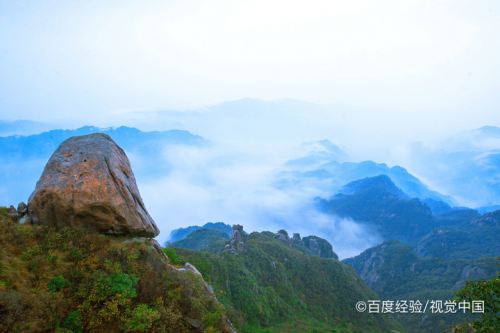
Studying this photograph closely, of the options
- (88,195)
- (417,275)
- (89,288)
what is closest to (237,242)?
(88,195)

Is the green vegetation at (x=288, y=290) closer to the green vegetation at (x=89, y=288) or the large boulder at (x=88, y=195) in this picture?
the large boulder at (x=88, y=195)

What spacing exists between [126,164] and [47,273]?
296 inches

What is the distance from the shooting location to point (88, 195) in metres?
14.7

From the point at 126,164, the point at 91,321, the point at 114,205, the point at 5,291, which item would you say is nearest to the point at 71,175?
the point at 114,205

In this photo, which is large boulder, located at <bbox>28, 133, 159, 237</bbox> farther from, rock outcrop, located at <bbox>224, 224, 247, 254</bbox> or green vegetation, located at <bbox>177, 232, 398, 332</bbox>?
rock outcrop, located at <bbox>224, 224, 247, 254</bbox>

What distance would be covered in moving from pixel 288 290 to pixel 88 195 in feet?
250

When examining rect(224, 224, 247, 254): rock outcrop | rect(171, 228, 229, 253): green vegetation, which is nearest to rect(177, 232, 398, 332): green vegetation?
rect(224, 224, 247, 254): rock outcrop

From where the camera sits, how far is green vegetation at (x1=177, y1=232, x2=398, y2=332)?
62.0 m

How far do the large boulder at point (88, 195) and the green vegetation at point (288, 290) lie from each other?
38.4 m

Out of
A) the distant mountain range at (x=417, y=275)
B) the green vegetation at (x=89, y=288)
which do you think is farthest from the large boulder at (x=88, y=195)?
the distant mountain range at (x=417, y=275)

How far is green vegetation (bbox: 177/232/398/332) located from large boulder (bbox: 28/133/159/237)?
1513 inches

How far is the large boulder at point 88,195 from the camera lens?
48.1ft

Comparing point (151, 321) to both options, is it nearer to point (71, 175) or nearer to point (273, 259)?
point (71, 175)

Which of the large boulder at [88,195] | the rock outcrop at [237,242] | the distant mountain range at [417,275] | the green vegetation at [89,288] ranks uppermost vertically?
the large boulder at [88,195]
